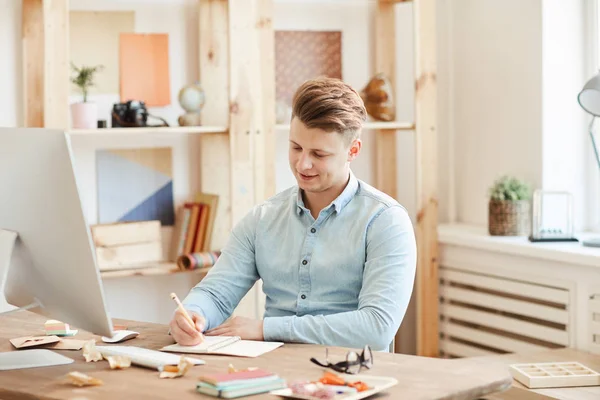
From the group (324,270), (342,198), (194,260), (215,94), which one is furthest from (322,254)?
(215,94)

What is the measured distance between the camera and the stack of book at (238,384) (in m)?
1.62

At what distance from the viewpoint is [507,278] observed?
3.60 meters

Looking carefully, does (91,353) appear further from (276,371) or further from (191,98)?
(191,98)

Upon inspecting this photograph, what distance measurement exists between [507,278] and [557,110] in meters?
0.71

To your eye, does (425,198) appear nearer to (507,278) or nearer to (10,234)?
(507,278)

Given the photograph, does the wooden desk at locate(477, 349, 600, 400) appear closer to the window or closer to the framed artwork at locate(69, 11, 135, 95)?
the window

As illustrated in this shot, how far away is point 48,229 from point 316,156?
0.74m

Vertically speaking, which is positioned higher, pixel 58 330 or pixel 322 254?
pixel 322 254

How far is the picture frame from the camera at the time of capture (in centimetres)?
348

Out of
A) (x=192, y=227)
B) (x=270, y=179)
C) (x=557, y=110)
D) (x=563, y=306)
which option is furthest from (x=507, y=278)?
(x=192, y=227)

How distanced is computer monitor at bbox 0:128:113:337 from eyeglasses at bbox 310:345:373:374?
434 millimetres

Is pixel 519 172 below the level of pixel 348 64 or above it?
below

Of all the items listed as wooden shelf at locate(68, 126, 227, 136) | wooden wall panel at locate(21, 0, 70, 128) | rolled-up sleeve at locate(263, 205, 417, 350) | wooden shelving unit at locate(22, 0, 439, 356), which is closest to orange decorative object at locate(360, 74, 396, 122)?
wooden shelving unit at locate(22, 0, 439, 356)

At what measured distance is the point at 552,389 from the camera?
288 cm
